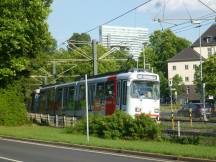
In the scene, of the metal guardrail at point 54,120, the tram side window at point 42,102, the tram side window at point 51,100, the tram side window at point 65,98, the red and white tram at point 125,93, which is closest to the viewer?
the red and white tram at point 125,93

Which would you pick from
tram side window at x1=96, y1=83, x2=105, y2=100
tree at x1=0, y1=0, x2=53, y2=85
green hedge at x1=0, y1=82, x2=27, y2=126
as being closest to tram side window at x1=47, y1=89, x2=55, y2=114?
green hedge at x1=0, y1=82, x2=27, y2=126

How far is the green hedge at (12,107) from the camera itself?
4262 cm

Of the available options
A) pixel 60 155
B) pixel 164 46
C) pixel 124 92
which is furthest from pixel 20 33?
pixel 164 46

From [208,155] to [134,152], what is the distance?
3.53 meters

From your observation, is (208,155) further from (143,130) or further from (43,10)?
(43,10)

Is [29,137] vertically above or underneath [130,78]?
underneath

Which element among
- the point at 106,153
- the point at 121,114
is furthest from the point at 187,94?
the point at 106,153

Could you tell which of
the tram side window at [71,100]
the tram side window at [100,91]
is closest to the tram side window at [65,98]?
the tram side window at [71,100]

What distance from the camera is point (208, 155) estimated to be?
17.7m

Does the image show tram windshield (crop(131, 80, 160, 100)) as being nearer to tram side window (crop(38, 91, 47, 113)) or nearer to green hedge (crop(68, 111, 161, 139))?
green hedge (crop(68, 111, 161, 139))

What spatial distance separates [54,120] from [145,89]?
33.2 feet

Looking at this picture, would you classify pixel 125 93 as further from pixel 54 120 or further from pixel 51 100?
pixel 51 100

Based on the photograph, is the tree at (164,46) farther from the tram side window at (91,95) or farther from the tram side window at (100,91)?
the tram side window at (100,91)

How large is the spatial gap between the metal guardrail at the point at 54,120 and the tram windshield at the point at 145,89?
5.08 m
